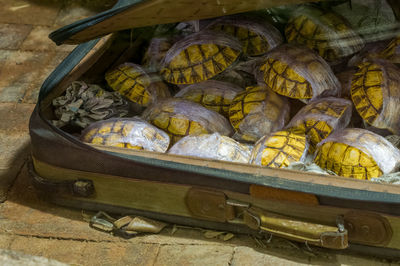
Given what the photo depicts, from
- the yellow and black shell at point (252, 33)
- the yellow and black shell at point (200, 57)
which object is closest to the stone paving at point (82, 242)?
the yellow and black shell at point (200, 57)

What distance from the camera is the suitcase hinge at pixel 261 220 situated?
71.7 inches

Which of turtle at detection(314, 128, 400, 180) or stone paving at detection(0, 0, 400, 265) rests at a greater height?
turtle at detection(314, 128, 400, 180)

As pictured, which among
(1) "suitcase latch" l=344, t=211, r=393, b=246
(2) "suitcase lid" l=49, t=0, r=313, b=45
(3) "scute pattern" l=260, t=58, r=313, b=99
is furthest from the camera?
(3) "scute pattern" l=260, t=58, r=313, b=99

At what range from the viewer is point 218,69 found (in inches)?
97.0

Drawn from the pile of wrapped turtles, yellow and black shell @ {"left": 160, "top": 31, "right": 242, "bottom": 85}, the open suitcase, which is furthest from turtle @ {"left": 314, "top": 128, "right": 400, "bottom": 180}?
yellow and black shell @ {"left": 160, "top": 31, "right": 242, "bottom": 85}

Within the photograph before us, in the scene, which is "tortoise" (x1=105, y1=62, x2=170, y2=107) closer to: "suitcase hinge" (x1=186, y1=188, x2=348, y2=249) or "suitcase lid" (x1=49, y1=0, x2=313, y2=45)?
"suitcase lid" (x1=49, y1=0, x2=313, y2=45)

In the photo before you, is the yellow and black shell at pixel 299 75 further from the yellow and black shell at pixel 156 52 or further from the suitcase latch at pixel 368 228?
the suitcase latch at pixel 368 228

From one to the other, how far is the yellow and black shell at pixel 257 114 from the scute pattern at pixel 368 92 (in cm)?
33

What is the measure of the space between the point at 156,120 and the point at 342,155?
0.83 meters

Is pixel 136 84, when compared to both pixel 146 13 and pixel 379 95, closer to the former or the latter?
pixel 146 13

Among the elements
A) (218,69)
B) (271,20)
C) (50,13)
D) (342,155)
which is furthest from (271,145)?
(50,13)

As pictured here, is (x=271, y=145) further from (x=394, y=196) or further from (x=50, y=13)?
(x=50, y=13)

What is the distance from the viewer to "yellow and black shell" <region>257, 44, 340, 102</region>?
232 centimetres

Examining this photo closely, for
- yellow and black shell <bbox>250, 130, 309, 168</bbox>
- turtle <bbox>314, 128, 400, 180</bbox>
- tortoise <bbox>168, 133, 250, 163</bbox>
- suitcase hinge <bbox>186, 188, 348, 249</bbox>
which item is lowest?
suitcase hinge <bbox>186, 188, 348, 249</bbox>
